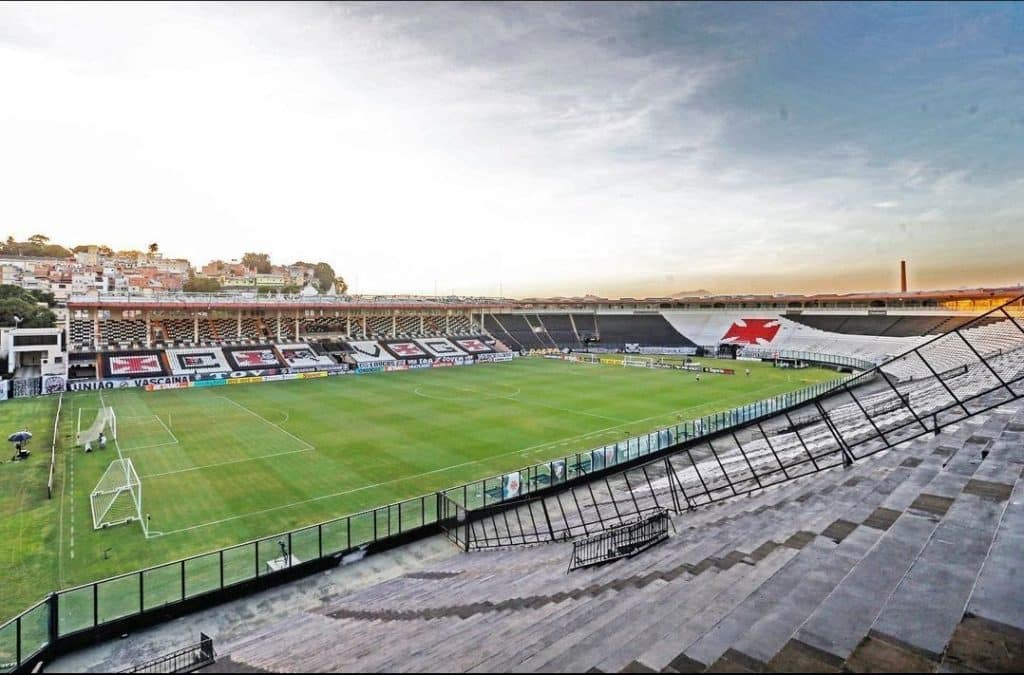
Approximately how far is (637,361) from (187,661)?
6324 cm

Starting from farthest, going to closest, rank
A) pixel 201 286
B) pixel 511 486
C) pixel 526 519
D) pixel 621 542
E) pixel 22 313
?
pixel 201 286 < pixel 22 313 < pixel 511 486 < pixel 526 519 < pixel 621 542

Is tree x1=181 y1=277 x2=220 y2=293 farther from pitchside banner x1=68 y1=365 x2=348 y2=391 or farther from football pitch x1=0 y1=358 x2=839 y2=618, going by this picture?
football pitch x1=0 y1=358 x2=839 y2=618

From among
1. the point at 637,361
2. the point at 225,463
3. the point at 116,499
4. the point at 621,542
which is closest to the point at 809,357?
the point at 637,361

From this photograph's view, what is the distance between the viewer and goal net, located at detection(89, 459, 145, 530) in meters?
19.6

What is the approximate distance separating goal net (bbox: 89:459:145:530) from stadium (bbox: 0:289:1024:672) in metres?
0.15

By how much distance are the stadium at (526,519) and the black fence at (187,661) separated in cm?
23

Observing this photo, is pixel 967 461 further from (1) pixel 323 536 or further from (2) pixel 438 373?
(2) pixel 438 373

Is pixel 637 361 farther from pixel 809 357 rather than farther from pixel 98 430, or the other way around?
pixel 98 430

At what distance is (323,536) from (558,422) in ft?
67.0

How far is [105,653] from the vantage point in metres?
11.6

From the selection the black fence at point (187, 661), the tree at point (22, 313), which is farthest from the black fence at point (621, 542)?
the tree at point (22, 313)

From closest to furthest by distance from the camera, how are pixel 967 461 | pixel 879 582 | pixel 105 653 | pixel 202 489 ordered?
pixel 879 582
pixel 105 653
pixel 967 461
pixel 202 489

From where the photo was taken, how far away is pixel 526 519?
60.7ft

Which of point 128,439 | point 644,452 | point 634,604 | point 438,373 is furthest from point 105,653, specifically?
point 438,373
